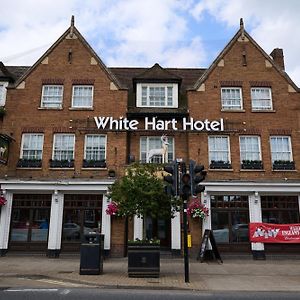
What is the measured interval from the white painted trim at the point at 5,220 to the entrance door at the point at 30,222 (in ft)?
0.87

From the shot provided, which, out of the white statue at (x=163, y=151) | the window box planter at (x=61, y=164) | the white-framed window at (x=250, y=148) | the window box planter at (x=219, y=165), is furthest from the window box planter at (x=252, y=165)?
the window box planter at (x=61, y=164)

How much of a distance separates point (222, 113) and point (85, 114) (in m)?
7.51

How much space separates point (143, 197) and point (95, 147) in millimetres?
7438

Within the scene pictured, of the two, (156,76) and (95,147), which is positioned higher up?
(156,76)

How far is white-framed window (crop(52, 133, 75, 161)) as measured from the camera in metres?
18.9

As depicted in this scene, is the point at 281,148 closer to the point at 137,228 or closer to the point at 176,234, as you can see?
the point at 176,234

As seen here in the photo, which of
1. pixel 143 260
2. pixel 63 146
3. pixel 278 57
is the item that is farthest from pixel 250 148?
pixel 63 146

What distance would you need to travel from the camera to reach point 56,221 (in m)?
17.8

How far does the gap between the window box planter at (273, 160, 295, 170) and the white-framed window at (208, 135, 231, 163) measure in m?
2.46

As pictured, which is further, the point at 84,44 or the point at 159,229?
the point at 84,44

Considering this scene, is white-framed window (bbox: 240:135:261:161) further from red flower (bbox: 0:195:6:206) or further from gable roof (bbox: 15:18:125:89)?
red flower (bbox: 0:195:6:206)

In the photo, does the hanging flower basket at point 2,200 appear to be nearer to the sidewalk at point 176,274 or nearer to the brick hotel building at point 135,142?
the brick hotel building at point 135,142

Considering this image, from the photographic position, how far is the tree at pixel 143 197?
40.5ft

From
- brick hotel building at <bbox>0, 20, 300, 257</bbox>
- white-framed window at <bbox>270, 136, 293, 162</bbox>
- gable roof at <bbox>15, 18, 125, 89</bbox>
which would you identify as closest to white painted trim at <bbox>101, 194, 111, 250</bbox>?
brick hotel building at <bbox>0, 20, 300, 257</bbox>
